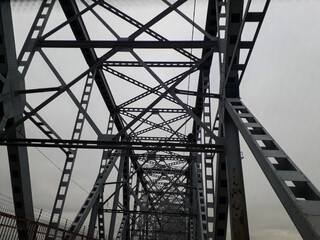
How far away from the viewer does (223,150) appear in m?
7.47

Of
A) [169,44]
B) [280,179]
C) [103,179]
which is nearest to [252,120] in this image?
[280,179]

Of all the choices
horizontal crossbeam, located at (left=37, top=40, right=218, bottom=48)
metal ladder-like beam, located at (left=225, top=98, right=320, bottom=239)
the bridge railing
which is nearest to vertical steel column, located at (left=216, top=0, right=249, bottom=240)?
metal ladder-like beam, located at (left=225, top=98, right=320, bottom=239)

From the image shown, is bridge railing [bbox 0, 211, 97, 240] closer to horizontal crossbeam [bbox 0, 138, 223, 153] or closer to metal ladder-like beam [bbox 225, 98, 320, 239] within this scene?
horizontal crossbeam [bbox 0, 138, 223, 153]

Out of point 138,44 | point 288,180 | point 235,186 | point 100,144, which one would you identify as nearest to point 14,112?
point 100,144

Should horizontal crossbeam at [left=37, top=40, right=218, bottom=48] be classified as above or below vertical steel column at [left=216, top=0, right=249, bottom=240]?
above

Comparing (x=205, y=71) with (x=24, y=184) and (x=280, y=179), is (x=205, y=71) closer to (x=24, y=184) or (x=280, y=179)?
(x=24, y=184)

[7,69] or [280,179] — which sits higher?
[7,69]

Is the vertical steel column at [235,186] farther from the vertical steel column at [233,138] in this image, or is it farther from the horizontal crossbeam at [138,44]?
the horizontal crossbeam at [138,44]

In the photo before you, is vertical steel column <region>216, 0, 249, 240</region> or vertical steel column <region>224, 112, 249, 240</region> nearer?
vertical steel column <region>224, 112, 249, 240</region>

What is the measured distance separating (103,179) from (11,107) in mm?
7808

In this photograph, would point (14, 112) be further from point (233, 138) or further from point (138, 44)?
point (233, 138)

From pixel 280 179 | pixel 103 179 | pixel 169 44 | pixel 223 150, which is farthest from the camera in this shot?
pixel 103 179

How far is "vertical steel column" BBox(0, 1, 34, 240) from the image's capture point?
8039 mm

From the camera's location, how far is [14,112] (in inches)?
339
